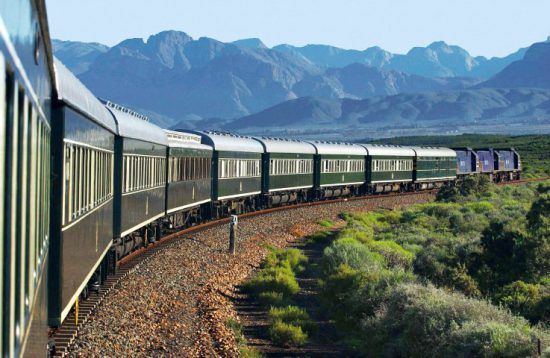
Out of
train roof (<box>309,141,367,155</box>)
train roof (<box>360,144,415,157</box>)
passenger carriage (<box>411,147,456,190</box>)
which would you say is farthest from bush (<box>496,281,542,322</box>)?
passenger carriage (<box>411,147,456,190</box>)

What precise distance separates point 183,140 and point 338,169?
25.3 m

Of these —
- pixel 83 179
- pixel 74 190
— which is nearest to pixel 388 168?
pixel 83 179

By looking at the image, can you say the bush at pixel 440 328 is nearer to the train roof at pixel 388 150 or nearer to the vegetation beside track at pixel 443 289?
the vegetation beside track at pixel 443 289

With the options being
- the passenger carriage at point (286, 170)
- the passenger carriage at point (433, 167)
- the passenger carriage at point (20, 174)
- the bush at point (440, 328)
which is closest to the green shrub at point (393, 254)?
the bush at point (440, 328)

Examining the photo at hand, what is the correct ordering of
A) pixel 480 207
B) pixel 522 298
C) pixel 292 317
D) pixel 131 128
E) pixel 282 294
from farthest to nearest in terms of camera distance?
pixel 480 207 < pixel 282 294 < pixel 522 298 < pixel 131 128 < pixel 292 317

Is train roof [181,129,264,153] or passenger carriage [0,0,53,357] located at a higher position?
train roof [181,129,264,153]

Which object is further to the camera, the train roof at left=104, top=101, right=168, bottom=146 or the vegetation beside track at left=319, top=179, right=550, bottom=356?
the train roof at left=104, top=101, right=168, bottom=146

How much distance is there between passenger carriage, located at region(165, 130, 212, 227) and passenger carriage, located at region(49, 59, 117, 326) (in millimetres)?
13229

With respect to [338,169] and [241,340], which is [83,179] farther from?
[338,169]

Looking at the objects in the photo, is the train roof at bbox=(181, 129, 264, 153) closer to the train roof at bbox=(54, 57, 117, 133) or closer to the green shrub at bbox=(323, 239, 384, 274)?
the green shrub at bbox=(323, 239, 384, 274)

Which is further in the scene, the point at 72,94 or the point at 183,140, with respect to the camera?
the point at 183,140

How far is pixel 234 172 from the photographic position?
3756cm

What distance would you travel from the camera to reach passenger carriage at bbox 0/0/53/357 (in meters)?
3.71

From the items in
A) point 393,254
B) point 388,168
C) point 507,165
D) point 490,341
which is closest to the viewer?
point 490,341
